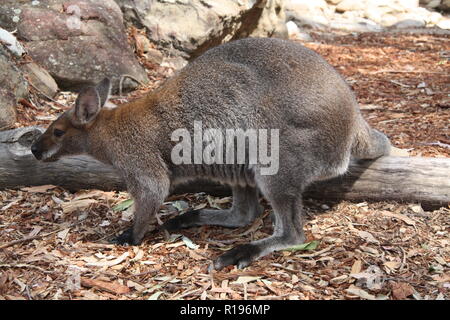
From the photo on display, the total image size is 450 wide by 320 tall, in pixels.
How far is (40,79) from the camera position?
6195mm

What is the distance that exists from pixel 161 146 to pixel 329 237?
1.37 meters

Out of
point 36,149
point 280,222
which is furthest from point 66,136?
point 280,222

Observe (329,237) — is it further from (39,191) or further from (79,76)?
(79,76)

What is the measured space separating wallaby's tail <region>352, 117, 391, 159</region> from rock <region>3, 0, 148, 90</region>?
3559 millimetres

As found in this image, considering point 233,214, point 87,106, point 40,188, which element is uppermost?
point 87,106

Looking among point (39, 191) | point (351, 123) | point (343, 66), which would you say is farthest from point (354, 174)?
point (343, 66)

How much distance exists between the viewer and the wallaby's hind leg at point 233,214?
4258mm

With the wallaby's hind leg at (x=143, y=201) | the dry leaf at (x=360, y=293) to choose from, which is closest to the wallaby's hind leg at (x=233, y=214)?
the wallaby's hind leg at (x=143, y=201)

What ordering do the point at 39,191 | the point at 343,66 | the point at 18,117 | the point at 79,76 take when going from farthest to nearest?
the point at 343,66 < the point at 79,76 < the point at 18,117 < the point at 39,191

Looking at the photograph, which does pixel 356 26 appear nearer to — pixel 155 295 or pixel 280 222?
pixel 280 222

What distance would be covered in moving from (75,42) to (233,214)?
3.56m

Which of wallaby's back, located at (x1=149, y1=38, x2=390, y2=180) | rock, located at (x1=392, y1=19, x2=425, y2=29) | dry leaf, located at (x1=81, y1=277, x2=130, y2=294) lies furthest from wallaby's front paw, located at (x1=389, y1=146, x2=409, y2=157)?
rock, located at (x1=392, y1=19, x2=425, y2=29)

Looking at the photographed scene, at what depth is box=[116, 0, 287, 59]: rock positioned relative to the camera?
310 inches

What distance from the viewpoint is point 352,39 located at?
11812 mm
